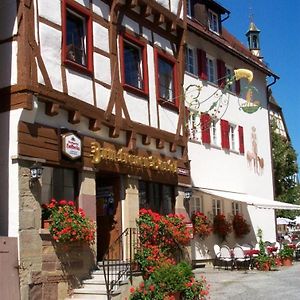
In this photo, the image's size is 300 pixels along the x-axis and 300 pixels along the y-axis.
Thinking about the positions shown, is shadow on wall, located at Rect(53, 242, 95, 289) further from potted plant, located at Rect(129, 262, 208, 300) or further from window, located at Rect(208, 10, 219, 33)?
window, located at Rect(208, 10, 219, 33)

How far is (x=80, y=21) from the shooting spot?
1276 centimetres

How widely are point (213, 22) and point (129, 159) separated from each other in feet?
37.8

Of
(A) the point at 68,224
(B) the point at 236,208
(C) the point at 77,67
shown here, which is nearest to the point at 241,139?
(B) the point at 236,208

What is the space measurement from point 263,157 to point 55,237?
1555 centimetres

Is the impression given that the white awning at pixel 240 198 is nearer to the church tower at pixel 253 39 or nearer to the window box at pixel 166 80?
the window box at pixel 166 80

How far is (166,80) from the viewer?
16031mm

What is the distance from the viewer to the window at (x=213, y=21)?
23.0 meters

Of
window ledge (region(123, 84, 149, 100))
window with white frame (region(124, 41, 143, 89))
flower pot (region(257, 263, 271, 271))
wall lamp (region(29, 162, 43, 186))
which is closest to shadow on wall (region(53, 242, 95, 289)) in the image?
wall lamp (region(29, 162, 43, 186))

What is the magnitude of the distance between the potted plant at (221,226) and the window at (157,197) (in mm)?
4741

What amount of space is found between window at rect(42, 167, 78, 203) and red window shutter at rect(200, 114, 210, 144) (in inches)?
334

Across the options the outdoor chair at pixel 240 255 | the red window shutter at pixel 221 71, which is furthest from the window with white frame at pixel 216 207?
the red window shutter at pixel 221 71

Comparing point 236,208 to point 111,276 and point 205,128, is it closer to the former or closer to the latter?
point 205,128

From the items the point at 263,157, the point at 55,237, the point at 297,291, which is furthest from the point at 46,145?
the point at 263,157

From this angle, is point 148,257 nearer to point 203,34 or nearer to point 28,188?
point 28,188
